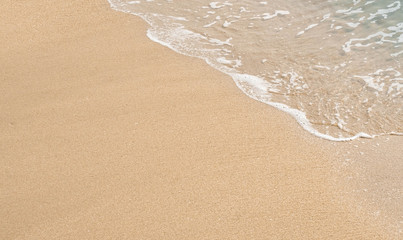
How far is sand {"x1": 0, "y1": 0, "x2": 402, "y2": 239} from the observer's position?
285 cm

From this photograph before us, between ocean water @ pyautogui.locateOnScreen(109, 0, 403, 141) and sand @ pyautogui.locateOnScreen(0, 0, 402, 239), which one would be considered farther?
ocean water @ pyautogui.locateOnScreen(109, 0, 403, 141)

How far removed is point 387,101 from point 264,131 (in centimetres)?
121

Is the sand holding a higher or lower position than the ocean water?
lower

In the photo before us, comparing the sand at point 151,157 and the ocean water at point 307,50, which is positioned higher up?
the ocean water at point 307,50

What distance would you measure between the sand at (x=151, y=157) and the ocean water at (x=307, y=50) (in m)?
0.23

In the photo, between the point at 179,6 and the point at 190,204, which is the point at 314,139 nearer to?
the point at 190,204

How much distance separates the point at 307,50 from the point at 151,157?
228 cm

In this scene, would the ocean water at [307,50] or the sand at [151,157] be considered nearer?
the sand at [151,157]

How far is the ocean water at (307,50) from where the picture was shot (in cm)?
388

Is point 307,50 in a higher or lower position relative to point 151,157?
higher

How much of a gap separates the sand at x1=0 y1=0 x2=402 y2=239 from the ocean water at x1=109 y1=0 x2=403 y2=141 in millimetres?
233

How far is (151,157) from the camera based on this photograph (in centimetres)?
332

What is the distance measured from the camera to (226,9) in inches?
219

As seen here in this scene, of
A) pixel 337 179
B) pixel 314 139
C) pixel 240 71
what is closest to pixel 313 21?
pixel 240 71
